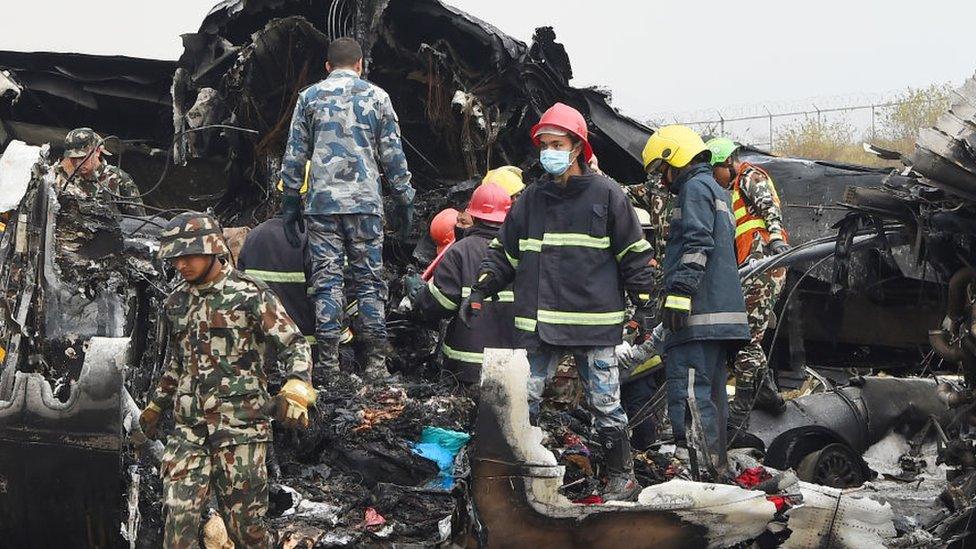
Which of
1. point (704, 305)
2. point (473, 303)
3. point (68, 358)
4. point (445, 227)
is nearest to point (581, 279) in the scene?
point (473, 303)

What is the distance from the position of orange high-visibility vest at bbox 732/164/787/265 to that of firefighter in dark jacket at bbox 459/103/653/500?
2.54 m

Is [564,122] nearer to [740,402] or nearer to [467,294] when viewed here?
[467,294]

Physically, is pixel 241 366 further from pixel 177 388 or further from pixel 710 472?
pixel 710 472

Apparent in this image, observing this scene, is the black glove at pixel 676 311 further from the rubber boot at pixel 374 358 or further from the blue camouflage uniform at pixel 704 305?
the rubber boot at pixel 374 358

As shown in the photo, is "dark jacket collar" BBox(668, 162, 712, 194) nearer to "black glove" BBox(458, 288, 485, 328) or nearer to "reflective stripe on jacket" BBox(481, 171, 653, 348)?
"reflective stripe on jacket" BBox(481, 171, 653, 348)

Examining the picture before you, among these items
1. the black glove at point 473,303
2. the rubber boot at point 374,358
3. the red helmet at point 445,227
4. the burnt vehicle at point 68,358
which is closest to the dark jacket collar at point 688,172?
the black glove at point 473,303

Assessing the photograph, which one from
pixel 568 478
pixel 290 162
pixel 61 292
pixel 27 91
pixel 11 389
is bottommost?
pixel 568 478

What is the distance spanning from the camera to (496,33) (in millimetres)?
9539

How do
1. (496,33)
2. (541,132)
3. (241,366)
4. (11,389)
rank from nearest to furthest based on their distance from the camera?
(241,366) < (11,389) < (541,132) < (496,33)

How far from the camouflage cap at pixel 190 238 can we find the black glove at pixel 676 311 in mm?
2365

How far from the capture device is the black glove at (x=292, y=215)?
7.27 metres

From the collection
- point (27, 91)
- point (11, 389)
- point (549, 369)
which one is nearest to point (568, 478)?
point (549, 369)

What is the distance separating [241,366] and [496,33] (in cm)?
510

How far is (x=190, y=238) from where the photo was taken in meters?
5.11
